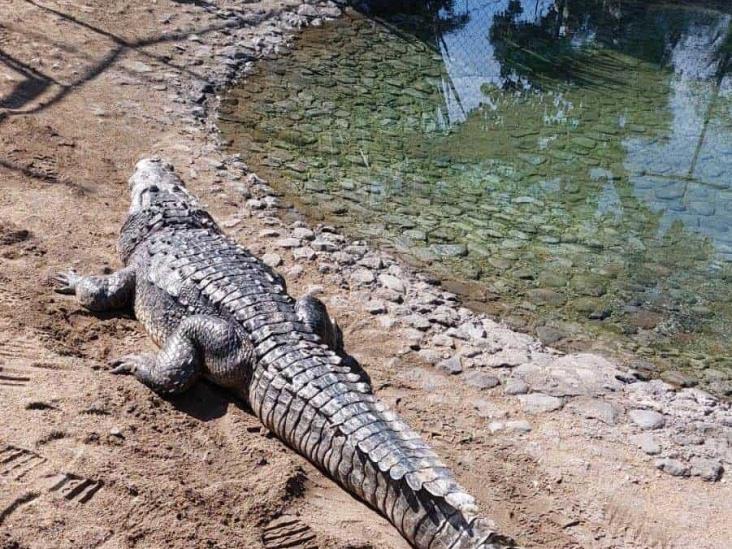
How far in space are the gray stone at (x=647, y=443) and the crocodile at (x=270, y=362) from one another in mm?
1553

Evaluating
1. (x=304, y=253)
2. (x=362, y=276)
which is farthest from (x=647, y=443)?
(x=304, y=253)

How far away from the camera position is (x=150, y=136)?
7.02 metres

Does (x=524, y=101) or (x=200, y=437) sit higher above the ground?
(x=524, y=101)

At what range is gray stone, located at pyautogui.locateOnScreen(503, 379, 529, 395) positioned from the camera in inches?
178

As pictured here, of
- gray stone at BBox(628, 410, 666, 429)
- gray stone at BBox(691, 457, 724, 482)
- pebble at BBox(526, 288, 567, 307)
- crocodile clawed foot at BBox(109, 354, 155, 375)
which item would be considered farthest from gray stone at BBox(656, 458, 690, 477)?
crocodile clawed foot at BBox(109, 354, 155, 375)

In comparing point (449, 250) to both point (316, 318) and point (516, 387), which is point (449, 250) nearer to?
point (516, 387)

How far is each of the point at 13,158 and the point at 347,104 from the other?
12.7ft

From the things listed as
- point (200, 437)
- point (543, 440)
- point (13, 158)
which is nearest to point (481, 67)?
point (13, 158)

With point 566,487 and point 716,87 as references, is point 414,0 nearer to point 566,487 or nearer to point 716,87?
point 716,87

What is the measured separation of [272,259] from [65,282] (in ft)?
4.93

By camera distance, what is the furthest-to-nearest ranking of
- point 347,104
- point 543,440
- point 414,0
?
point 414,0, point 347,104, point 543,440

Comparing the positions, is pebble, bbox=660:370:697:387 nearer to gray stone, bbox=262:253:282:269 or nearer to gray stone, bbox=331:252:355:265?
gray stone, bbox=331:252:355:265

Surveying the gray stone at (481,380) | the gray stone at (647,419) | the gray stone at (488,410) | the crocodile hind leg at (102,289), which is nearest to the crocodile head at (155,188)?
the crocodile hind leg at (102,289)

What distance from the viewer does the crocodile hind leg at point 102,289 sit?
451cm
